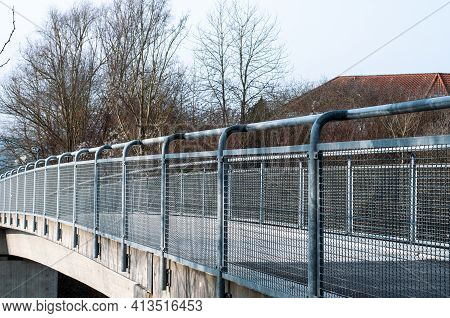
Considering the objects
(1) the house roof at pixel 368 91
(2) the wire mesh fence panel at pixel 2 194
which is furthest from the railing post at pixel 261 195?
(1) the house roof at pixel 368 91

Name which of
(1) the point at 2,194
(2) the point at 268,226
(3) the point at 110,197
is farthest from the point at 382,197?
(1) the point at 2,194

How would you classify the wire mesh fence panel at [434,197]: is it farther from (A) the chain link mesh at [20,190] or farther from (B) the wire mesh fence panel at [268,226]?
(A) the chain link mesh at [20,190]

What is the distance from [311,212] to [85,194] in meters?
7.94

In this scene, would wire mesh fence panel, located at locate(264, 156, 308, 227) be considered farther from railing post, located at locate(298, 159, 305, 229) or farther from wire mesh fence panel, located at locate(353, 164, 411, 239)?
wire mesh fence panel, located at locate(353, 164, 411, 239)

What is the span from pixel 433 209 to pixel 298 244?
154cm

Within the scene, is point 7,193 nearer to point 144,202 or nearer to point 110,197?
point 110,197

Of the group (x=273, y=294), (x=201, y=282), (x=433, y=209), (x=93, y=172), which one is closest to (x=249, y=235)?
(x=273, y=294)

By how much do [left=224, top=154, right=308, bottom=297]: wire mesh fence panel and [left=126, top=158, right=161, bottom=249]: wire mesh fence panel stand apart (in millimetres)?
2173

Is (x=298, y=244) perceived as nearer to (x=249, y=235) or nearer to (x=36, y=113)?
(x=249, y=235)

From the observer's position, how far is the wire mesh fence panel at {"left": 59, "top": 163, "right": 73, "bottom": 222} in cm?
1427

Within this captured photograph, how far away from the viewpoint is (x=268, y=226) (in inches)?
249

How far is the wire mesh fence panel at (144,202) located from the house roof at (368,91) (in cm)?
2009

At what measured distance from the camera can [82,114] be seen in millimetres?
42688

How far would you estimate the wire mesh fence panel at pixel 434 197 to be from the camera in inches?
173
